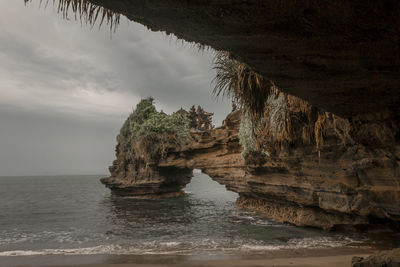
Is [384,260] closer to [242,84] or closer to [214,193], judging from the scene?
[242,84]

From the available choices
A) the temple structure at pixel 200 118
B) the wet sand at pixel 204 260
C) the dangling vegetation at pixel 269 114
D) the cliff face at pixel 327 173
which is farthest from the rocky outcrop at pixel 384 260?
the temple structure at pixel 200 118

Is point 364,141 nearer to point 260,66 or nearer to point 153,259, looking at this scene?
point 260,66

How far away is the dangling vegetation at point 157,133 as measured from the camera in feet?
68.7

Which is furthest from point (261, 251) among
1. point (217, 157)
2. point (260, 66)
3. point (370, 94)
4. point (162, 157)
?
point (162, 157)

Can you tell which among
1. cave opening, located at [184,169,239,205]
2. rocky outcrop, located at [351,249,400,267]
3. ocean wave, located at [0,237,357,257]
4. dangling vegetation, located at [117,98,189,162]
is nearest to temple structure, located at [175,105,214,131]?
dangling vegetation, located at [117,98,189,162]

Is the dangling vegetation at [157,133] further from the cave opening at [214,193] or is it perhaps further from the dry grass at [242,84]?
the dry grass at [242,84]

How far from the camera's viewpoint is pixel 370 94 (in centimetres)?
225

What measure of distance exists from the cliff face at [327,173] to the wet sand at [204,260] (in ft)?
5.71

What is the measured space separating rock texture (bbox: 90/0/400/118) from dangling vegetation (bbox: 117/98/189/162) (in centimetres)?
1868

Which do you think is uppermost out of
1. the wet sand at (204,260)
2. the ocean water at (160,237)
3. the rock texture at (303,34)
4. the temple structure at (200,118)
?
the temple structure at (200,118)

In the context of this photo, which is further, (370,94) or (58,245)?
(58,245)

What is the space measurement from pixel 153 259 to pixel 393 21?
671 centimetres

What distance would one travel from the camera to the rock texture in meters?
1.29

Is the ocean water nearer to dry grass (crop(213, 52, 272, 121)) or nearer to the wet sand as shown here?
the wet sand
